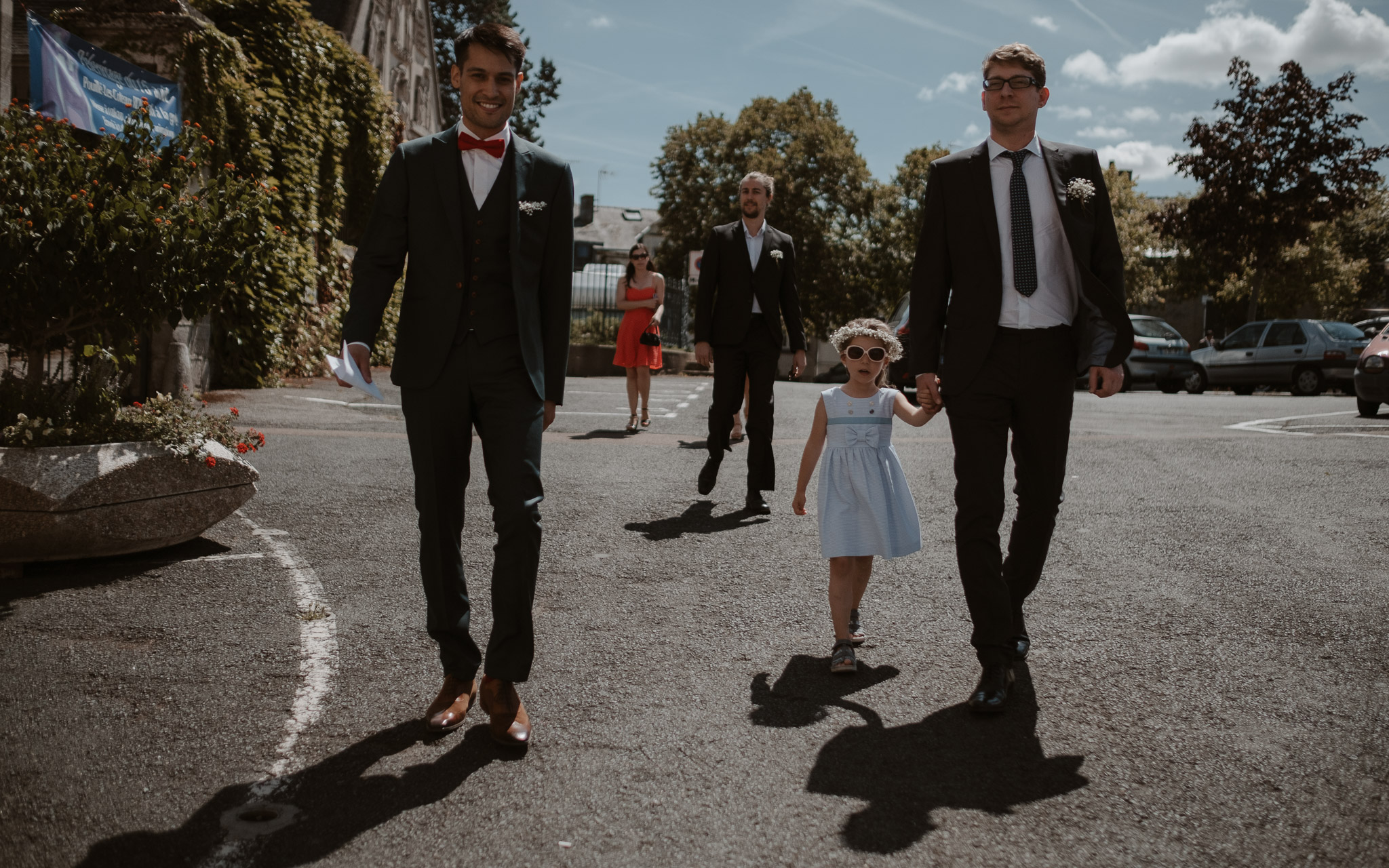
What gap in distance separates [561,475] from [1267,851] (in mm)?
6211

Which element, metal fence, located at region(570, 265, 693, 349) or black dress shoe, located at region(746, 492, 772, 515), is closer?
black dress shoe, located at region(746, 492, 772, 515)

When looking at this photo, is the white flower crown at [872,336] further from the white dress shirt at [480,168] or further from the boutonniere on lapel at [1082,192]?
the white dress shirt at [480,168]

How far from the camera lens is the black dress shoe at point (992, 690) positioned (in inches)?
142

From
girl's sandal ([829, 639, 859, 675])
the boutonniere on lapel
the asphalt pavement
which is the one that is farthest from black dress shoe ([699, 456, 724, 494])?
the boutonniere on lapel

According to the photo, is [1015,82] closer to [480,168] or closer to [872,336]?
[872,336]

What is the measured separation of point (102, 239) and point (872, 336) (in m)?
3.89

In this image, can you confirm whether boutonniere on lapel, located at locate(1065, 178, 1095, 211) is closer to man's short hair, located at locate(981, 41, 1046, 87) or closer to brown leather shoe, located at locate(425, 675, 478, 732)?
man's short hair, located at locate(981, 41, 1046, 87)

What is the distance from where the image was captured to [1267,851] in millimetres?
2686

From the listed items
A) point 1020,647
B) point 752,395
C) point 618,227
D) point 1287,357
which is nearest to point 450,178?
point 1020,647

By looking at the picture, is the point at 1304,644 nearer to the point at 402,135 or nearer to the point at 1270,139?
the point at 402,135

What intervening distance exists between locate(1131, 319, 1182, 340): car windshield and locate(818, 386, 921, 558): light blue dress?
21.6 metres

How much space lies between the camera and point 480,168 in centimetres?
351

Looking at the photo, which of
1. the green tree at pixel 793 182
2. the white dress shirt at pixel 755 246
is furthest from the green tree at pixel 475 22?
the white dress shirt at pixel 755 246

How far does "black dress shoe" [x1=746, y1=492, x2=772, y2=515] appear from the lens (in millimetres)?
7066
